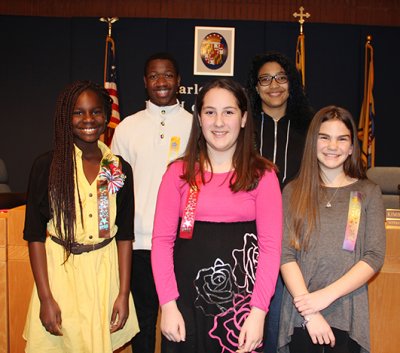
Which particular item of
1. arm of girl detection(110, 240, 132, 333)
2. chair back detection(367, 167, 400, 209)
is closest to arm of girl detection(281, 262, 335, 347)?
arm of girl detection(110, 240, 132, 333)

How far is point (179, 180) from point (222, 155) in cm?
21

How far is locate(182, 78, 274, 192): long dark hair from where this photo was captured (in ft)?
5.71

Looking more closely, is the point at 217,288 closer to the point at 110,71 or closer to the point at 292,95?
the point at 292,95

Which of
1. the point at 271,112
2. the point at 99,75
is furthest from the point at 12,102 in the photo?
the point at 271,112

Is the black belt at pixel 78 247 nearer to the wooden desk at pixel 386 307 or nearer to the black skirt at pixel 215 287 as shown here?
the black skirt at pixel 215 287

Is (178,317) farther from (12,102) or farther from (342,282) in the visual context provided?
(12,102)

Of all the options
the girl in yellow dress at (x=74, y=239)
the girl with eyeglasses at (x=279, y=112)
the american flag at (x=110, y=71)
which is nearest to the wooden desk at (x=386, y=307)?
the girl with eyeglasses at (x=279, y=112)

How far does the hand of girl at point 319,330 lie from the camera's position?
71.2 inches

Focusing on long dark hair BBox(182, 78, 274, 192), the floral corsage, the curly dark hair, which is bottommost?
the floral corsage

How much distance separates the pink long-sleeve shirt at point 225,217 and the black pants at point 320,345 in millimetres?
352

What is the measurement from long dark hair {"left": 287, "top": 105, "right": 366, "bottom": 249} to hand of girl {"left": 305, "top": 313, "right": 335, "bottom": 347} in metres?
0.29

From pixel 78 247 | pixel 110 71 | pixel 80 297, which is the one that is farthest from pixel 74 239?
pixel 110 71

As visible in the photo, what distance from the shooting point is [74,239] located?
185 cm

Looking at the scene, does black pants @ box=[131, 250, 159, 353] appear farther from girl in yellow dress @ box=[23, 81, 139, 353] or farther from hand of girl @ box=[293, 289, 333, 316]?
hand of girl @ box=[293, 289, 333, 316]
